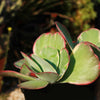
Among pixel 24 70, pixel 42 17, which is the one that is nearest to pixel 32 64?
pixel 24 70

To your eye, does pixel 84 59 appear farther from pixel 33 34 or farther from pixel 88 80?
pixel 33 34

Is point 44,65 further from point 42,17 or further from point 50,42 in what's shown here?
point 42,17

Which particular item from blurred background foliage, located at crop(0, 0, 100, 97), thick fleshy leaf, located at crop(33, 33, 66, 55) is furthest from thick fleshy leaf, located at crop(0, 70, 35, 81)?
blurred background foliage, located at crop(0, 0, 100, 97)

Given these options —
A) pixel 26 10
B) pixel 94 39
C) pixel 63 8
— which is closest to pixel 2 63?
pixel 94 39

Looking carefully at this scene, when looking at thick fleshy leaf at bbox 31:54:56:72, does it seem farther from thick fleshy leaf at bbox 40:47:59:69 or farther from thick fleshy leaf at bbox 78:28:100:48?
thick fleshy leaf at bbox 78:28:100:48

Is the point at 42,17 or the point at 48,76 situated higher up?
the point at 48,76

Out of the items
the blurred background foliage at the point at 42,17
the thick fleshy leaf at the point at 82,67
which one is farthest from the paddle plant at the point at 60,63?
the blurred background foliage at the point at 42,17

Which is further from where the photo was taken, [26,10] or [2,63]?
[26,10]
